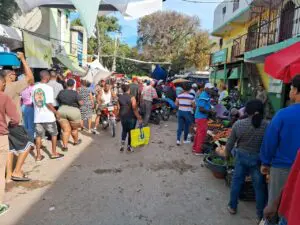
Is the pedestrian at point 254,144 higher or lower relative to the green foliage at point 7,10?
lower

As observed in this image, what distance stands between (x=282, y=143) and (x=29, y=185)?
4109mm

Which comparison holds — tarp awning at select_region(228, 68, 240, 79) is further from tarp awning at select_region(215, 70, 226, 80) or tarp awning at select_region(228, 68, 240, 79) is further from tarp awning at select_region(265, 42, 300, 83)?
tarp awning at select_region(265, 42, 300, 83)

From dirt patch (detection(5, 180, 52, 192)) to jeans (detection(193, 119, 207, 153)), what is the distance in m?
3.81

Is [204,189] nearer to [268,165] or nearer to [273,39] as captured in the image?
[268,165]

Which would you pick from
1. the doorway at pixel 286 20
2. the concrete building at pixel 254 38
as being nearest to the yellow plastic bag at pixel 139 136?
the concrete building at pixel 254 38

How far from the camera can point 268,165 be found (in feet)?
10.8

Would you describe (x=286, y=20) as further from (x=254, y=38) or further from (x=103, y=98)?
(x=103, y=98)

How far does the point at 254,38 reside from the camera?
15.4 meters

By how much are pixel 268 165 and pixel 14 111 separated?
3.39 meters

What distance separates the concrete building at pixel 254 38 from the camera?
1178cm

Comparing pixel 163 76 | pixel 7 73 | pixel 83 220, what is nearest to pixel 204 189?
pixel 83 220

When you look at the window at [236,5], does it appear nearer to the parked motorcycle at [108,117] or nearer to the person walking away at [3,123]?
the parked motorcycle at [108,117]

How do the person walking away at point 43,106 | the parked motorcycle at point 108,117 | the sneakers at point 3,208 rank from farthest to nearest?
the parked motorcycle at point 108,117, the person walking away at point 43,106, the sneakers at point 3,208

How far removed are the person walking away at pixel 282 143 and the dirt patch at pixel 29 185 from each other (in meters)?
3.72
